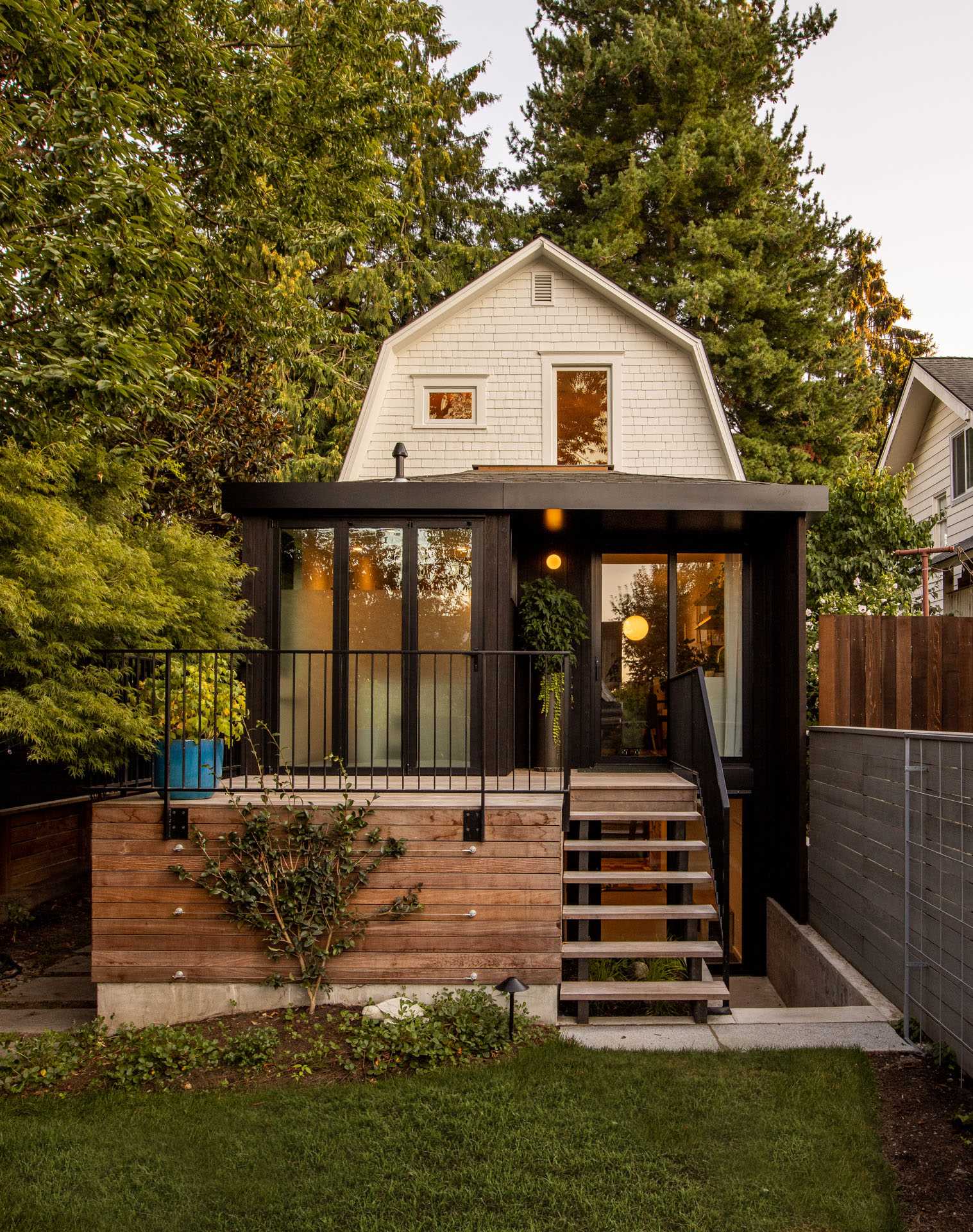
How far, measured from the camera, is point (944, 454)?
1433cm

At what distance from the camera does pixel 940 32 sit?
1163 centimetres

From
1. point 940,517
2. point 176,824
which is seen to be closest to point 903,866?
point 176,824

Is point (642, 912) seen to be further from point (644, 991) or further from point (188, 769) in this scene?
point (188, 769)

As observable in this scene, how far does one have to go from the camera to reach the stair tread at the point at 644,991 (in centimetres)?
478

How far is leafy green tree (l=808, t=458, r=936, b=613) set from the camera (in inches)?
488

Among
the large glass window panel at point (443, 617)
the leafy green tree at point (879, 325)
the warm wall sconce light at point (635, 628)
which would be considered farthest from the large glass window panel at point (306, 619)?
the leafy green tree at point (879, 325)

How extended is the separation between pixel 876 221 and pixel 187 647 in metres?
24.0

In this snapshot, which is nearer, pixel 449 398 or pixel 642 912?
pixel 642 912

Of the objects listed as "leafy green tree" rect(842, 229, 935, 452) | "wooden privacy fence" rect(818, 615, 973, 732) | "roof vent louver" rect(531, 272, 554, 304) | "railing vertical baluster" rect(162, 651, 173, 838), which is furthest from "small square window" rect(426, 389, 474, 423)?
"leafy green tree" rect(842, 229, 935, 452)

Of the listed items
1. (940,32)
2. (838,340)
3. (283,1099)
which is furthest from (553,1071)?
(838,340)

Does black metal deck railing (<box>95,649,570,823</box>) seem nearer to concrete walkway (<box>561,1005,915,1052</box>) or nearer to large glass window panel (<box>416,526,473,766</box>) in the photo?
large glass window panel (<box>416,526,473,766</box>)

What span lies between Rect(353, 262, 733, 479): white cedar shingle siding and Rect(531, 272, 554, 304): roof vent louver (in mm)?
50

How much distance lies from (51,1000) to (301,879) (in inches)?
80.2

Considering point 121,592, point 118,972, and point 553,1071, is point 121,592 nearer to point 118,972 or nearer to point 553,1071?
point 118,972
